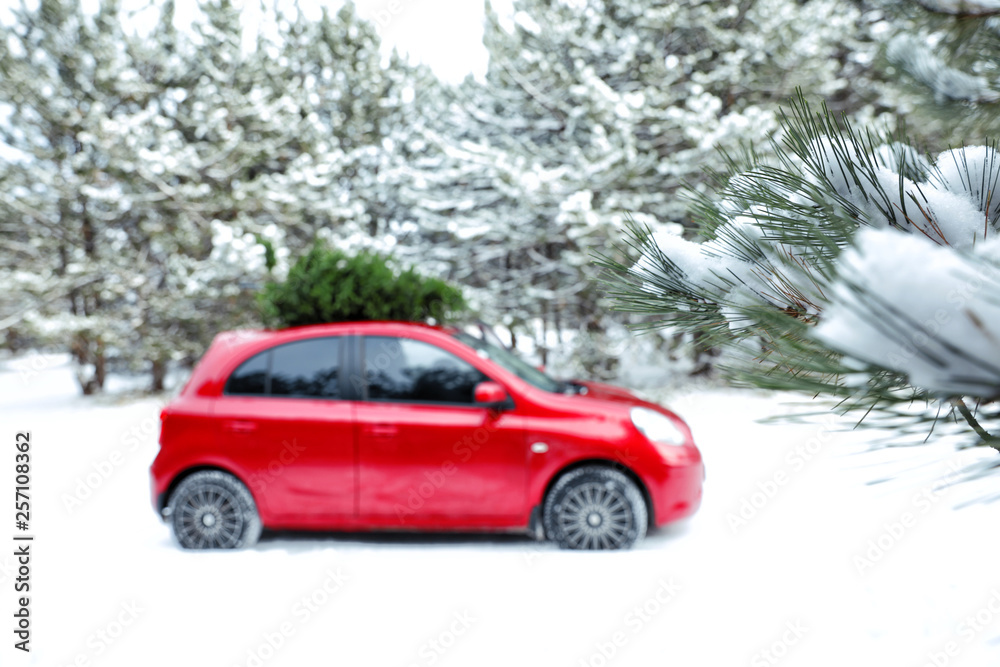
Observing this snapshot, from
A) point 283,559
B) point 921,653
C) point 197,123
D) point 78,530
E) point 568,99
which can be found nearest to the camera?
point 921,653

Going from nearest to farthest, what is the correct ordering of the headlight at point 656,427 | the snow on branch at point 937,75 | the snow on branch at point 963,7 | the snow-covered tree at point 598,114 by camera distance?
1. the snow on branch at point 963,7
2. the snow on branch at point 937,75
3. the headlight at point 656,427
4. the snow-covered tree at point 598,114

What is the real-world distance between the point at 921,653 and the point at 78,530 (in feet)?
17.6

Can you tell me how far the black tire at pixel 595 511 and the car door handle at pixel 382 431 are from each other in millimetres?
1084

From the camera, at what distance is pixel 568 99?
10352 mm

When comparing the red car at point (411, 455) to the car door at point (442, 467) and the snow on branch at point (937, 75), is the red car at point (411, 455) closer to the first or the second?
the car door at point (442, 467)

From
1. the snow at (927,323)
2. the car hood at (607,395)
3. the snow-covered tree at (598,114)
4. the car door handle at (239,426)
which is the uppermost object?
the snow-covered tree at (598,114)

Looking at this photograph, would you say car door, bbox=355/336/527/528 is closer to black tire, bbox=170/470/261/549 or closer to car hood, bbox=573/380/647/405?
car hood, bbox=573/380/647/405

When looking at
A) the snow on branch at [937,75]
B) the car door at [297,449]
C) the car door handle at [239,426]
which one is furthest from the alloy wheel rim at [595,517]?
the snow on branch at [937,75]

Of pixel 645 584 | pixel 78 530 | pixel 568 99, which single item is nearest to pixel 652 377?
pixel 568 99

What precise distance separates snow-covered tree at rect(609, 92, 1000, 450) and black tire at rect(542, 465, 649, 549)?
8.08ft

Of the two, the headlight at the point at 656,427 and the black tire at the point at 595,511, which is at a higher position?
the headlight at the point at 656,427

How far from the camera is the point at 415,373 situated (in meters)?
3.85

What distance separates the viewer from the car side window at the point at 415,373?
12.5ft

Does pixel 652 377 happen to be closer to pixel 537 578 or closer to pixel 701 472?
pixel 701 472
